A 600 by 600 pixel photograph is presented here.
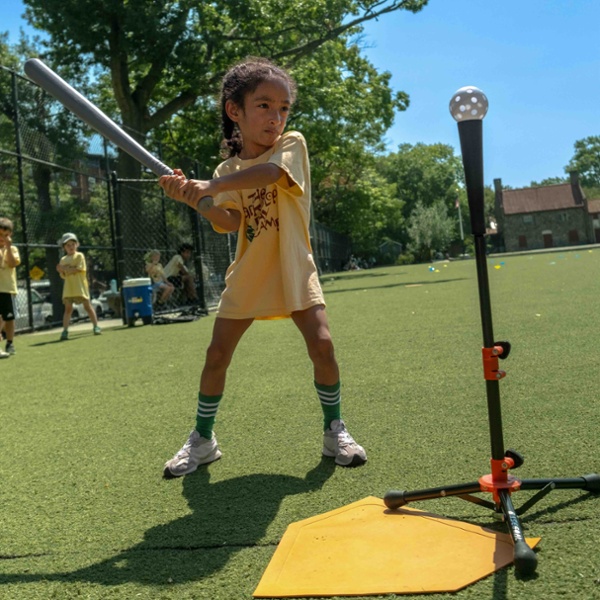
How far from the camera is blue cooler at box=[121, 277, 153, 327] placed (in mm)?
13868

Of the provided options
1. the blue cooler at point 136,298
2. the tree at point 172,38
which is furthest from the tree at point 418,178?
the blue cooler at point 136,298

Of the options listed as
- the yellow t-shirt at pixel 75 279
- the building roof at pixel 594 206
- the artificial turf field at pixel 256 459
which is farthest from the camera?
the building roof at pixel 594 206

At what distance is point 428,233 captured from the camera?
8025 centimetres

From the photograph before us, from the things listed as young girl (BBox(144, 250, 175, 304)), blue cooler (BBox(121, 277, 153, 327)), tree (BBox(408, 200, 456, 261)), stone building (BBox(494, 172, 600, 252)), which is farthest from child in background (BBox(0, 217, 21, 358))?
stone building (BBox(494, 172, 600, 252))

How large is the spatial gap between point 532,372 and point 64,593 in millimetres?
3693

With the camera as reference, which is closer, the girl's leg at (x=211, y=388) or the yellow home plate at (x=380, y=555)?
Result: the yellow home plate at (x=380, y=555)

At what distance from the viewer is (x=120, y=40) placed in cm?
2058

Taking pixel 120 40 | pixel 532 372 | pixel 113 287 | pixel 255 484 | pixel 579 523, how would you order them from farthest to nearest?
pixel 120 40 < pixel 113 287 < pixel 532 372 < pixel 255 484 < pixel 579 523

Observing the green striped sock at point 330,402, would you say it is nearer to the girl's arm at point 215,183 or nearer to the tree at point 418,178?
the girl's arm at point 215,183

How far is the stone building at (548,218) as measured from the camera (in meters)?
97.8

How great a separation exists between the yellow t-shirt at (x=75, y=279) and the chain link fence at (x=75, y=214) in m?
1.39

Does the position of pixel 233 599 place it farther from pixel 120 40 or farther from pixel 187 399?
pixel 120 40

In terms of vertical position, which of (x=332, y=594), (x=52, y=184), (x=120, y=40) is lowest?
(x=332, y=594)

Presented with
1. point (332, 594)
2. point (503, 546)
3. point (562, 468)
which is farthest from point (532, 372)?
point (332, 594)
